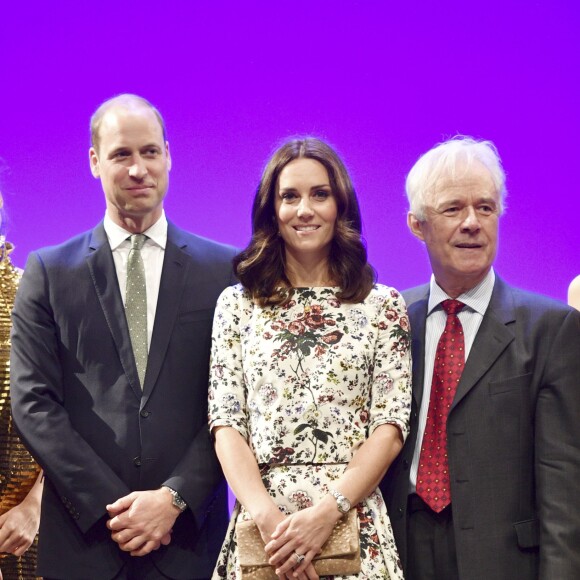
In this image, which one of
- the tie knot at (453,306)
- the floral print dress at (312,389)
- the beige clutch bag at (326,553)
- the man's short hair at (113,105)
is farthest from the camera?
the man's short hair at (113,105)

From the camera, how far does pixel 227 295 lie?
2932 mm

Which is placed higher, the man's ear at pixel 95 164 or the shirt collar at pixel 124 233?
the man's ear at pixel 95 164

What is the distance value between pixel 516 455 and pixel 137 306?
120 cm

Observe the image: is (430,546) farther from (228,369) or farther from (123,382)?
(123,382)

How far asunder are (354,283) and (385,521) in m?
0.68

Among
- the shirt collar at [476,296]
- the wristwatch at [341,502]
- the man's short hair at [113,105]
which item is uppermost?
the man's short hair at [113,105]

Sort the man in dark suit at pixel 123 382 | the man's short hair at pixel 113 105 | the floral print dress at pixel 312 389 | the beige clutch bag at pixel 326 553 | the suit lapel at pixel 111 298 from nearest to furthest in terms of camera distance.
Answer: the beige clutch bag at pixel 326 553
the floral print dress at pixel 312 389
the man in dark suit at pixel 123 382
the suit lapel at pixel 111 298
the man's short hair at pixel 113 105

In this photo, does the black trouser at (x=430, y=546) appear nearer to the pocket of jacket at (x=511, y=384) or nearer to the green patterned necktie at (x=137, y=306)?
the pocket of jacket at (x=511, y=384)

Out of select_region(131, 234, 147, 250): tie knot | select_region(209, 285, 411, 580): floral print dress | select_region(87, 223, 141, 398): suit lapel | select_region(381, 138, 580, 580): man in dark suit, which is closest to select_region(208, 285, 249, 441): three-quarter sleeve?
select_region(209, 285, 411, 580): floral print dress

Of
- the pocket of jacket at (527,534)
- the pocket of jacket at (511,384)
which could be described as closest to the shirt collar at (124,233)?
the pocket of jacket at (511,384)

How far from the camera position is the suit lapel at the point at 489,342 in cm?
285

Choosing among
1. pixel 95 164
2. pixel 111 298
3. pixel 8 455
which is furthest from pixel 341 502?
pixel 95 164

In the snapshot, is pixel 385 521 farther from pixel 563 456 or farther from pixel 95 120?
pixel 95 120

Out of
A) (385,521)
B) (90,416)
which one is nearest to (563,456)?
(385,521)
